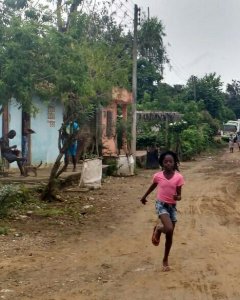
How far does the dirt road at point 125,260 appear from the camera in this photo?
232 inches

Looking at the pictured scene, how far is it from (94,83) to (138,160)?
43.8 feet

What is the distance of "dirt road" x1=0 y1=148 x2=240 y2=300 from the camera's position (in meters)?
5.89

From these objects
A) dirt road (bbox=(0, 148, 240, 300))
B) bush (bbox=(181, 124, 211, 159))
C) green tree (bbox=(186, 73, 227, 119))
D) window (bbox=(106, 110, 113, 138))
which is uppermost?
green tree (bbox=(186, 73, 227, 119))

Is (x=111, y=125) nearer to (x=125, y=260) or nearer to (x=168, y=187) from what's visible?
(x=125, y=260)

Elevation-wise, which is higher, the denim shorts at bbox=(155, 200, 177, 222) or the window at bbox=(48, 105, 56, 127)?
the window at bbox=(48, 105, 56, 127)

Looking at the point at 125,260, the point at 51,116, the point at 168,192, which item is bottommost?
the point at 125,260

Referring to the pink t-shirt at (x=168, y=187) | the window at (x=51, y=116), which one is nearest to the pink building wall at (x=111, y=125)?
the window at (x=51, y=116)

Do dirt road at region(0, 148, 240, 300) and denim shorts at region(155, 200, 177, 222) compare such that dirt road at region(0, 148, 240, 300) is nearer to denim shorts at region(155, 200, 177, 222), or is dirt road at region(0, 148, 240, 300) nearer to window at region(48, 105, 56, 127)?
denim shorts at region(155, 200, 177, 222)

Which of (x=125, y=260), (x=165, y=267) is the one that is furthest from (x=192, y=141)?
(x=165, y=267)

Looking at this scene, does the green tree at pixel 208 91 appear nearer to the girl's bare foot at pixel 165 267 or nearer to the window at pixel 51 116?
the window at pixel 51 116

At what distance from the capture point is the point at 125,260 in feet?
24.1

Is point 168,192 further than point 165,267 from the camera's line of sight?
Yes

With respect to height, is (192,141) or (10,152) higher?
(10,152)

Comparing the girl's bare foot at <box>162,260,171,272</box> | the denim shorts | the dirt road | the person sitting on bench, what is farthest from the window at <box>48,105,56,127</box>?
the girl's bare foot at <box>162,260,171,272</box>
